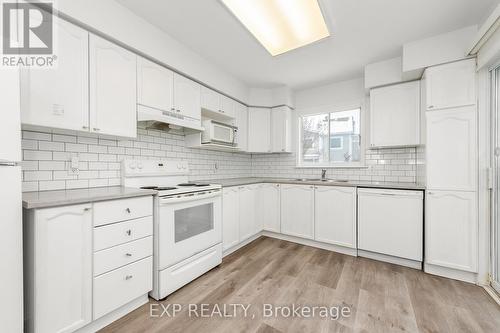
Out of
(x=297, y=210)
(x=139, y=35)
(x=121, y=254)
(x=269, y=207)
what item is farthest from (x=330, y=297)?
(x=139, y=35)

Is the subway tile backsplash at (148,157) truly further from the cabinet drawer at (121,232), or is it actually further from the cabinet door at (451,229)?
the cabinet drawer at (121,232)

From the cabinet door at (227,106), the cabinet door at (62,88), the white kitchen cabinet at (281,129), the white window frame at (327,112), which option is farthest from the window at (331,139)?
the cabinet door at (62,88)

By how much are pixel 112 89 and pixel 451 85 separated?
331 cm

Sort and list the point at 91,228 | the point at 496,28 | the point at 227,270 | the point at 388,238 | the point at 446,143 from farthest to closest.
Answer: the point at 388,238 → the point at 227,270 → the point at 446,143 → the point at 496,28 → the point at 91,228

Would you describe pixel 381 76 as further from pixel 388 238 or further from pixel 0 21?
pixel 0 21

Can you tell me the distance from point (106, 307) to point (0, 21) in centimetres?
186

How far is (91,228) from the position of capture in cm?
143

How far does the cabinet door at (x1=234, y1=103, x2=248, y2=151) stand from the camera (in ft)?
11.4

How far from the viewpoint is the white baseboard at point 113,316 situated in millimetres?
1471

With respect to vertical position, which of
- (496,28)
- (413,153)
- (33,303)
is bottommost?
(33,303)

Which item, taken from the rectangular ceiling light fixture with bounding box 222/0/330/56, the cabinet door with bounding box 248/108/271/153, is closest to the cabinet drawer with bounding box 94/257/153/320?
the rectangular ceiling light fixture with bounding box 222/0/330/56

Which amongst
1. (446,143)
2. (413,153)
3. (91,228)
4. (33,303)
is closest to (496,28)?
(446,143)

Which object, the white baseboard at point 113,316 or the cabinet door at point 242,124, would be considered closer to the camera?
the white baseboard at point 113,316

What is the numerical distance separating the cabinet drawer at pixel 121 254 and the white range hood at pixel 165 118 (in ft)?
3.66
